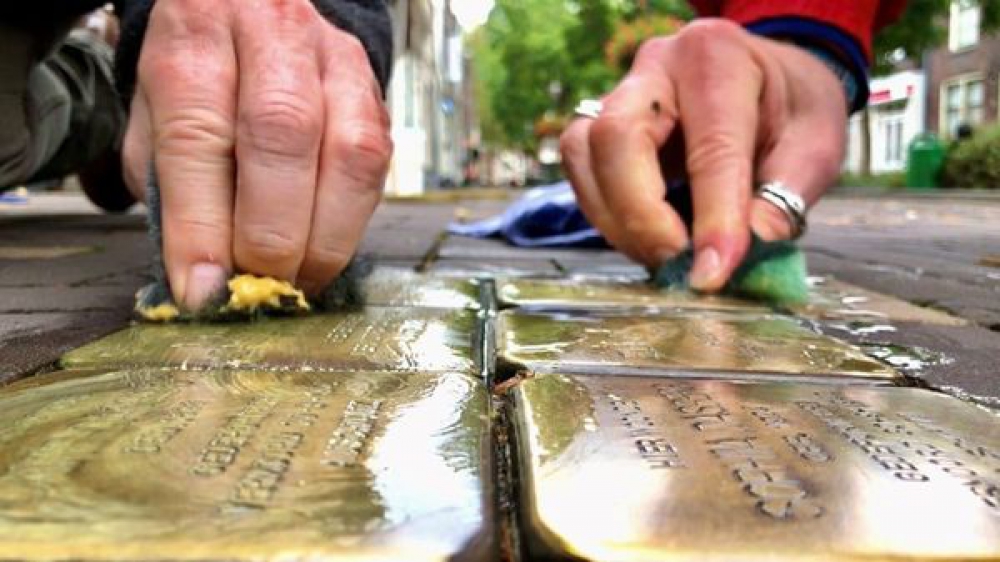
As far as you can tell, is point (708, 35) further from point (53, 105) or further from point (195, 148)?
point (53, 105)

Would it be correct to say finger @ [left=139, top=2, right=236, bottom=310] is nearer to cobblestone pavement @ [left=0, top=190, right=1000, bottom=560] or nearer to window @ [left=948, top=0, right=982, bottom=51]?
cobblestone pavement @ [left=0, top=190, right=1000, bottom=560]

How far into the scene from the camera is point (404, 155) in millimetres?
8828

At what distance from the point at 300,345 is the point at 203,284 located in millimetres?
212

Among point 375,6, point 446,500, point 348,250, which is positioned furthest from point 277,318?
point 446,500

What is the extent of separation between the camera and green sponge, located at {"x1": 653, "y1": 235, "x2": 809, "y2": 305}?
153 cm

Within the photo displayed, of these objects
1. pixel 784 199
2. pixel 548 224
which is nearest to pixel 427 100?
pixel 548 224

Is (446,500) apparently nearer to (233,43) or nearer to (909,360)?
(909,360)

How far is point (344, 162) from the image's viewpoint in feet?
3.77

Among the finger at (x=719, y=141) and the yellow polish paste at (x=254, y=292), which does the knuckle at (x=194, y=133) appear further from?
the finger at (x=719, y=141)

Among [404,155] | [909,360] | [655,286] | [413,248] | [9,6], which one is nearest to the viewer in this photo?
[909,360]

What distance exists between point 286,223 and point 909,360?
775mm

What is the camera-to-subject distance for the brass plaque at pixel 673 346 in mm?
917

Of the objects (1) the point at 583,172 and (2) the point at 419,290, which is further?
(1) the point at 583,172

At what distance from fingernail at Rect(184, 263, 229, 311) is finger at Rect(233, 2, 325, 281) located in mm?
33
